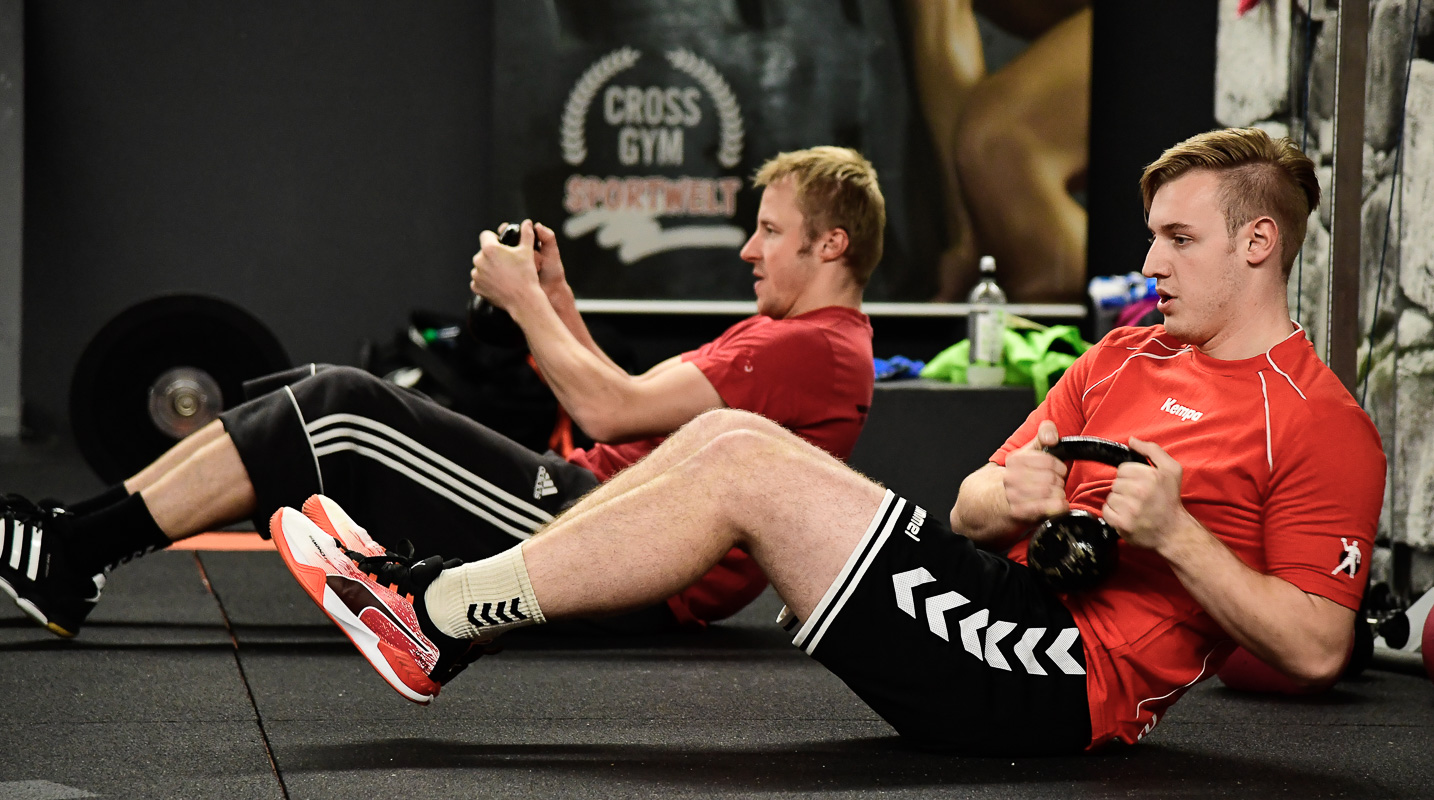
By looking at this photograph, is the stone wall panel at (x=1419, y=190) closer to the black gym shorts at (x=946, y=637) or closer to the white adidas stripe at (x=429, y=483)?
the black gym shorts at (x=946, y=637)

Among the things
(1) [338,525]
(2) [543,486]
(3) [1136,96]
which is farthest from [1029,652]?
(3) [1136,96]

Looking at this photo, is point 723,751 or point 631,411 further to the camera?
point 631,411

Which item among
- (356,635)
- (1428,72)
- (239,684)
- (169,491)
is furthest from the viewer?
(1428,72)

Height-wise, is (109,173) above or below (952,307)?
above

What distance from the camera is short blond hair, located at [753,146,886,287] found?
2.52 meters

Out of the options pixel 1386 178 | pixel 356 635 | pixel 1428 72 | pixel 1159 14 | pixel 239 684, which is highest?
pixel 1159 14

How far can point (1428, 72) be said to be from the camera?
111 inches

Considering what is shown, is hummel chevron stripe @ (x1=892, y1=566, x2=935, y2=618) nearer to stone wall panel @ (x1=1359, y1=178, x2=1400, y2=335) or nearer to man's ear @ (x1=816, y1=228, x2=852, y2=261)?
man's ear @ (x1=816, y1=228, x2=852, y2=261)

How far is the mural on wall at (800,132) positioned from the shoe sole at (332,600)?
3208mm

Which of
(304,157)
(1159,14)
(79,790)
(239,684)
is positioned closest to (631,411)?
(239,684)

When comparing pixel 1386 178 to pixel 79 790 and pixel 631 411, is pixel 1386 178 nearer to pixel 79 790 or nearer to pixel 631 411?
pixel 631 411

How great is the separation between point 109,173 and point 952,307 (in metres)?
3.10

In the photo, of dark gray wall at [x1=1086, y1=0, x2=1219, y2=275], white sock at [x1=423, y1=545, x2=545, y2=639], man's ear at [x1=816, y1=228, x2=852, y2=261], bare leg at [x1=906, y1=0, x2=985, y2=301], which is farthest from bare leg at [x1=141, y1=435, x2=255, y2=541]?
dark gray wall at [x1=1086, y1=0, x2=1219, y2=275]

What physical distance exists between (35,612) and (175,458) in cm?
32
